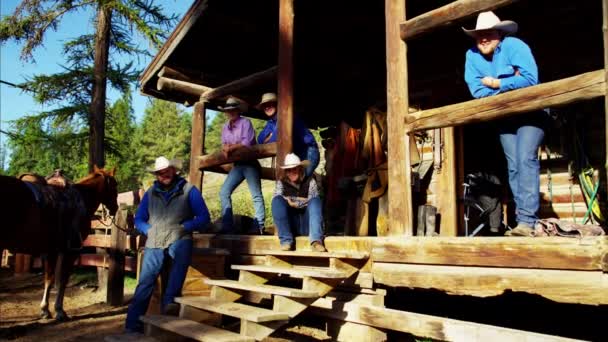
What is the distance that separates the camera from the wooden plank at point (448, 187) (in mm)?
8188

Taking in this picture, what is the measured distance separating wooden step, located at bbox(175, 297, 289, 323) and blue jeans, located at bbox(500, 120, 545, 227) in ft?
7.54

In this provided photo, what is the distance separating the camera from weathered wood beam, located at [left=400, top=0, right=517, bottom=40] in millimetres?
4781

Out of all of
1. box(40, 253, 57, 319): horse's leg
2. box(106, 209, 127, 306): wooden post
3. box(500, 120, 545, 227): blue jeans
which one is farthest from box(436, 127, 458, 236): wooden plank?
box(40, 253, 57, 319): horse's leg

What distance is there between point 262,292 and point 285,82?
2.96 metres

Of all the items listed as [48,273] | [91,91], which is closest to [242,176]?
[48,273]

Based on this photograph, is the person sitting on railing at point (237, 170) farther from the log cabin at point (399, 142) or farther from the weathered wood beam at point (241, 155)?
the log cabin at point (399, 142)

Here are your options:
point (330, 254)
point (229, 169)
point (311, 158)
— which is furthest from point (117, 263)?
point (330, 254)

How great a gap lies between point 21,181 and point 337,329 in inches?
210

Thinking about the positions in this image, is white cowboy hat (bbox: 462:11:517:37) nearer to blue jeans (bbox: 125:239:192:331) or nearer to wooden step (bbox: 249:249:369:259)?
wooden step (bbox: 249:249:369:259)

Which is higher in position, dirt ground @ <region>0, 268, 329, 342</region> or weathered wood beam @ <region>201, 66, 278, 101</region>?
weathered wood beam @ <region>201, 66, 278, 101</region>

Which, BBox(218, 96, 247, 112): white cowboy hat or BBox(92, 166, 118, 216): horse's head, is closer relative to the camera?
BBox(218, 96, 247, 112): white cowboy hat

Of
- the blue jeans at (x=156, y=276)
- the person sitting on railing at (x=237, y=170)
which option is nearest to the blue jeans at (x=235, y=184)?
the person sitting on railing at (x=237, y=170)

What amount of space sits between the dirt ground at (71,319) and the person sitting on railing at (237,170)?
1.69 metres

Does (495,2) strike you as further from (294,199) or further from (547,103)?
(294,199)
